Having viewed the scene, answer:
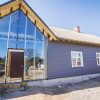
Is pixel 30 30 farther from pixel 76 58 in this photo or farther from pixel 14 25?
pixel 76 58

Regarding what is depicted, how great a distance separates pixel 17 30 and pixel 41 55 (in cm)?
272

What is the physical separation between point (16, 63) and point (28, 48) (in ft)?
4.68

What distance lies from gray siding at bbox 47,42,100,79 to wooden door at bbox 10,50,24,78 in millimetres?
2516

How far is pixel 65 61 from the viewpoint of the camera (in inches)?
627

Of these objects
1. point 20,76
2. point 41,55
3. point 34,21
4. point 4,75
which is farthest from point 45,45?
point 4,75

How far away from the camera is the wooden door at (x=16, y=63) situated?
12.5 meters

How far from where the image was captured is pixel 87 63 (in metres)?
18.4

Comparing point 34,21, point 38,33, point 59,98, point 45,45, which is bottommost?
point 59,98

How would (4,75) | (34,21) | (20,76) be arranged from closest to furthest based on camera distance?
1. (4,75)
2. (20,76)
3. (34,21)

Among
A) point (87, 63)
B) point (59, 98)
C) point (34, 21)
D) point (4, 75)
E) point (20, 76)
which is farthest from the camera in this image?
point (87, 63)

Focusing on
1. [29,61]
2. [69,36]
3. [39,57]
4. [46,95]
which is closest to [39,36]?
[39,57]

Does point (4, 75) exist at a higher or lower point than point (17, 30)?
lower

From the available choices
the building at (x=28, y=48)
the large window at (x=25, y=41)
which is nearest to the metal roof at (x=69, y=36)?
the building at (x=28, y=48)

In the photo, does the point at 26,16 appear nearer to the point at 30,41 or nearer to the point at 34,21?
the point at 34,21
